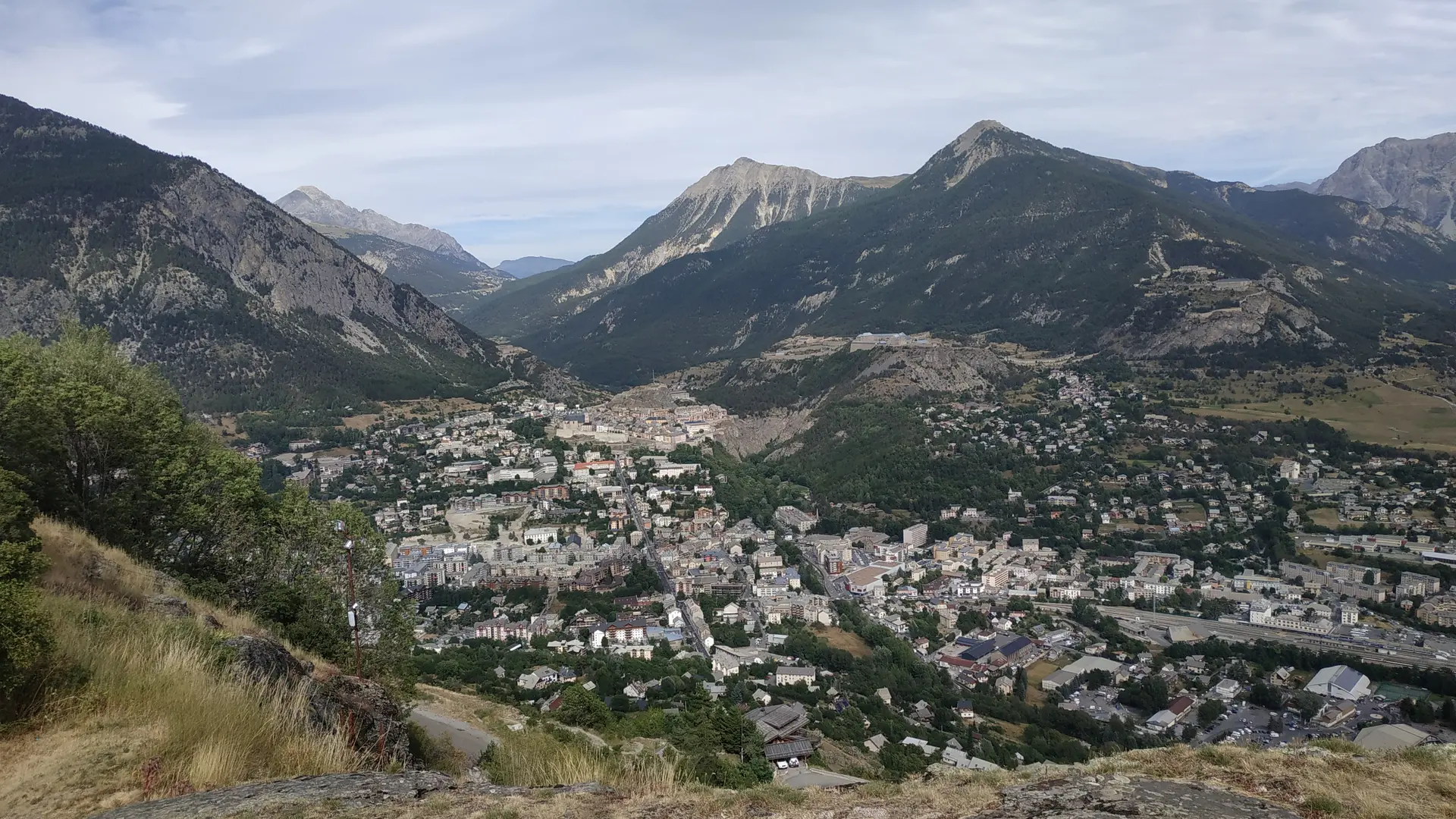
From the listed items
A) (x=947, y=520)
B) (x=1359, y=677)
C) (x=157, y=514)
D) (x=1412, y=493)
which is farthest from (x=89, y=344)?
(x=1412, y=493)

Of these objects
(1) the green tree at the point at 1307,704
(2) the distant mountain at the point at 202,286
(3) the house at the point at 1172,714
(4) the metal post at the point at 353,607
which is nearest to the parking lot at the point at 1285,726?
(1) the green tree at the point at 1307,704

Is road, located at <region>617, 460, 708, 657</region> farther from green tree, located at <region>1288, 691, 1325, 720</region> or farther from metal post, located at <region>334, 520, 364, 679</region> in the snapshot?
green tree, located at <region>1288, 691, 1325, 720</region>

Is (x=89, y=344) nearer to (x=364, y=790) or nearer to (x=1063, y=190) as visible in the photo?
(x=364, y=790)

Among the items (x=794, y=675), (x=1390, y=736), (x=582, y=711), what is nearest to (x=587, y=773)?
(x=582, y=711)

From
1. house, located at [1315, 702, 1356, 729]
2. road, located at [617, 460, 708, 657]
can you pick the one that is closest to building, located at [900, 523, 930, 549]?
road, located at [617, 460, 708, 657]

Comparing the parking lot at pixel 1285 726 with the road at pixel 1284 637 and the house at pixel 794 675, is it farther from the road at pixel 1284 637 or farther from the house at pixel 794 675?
the house at pixel 794 675

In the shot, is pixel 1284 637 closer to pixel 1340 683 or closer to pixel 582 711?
pixel 1340 683
